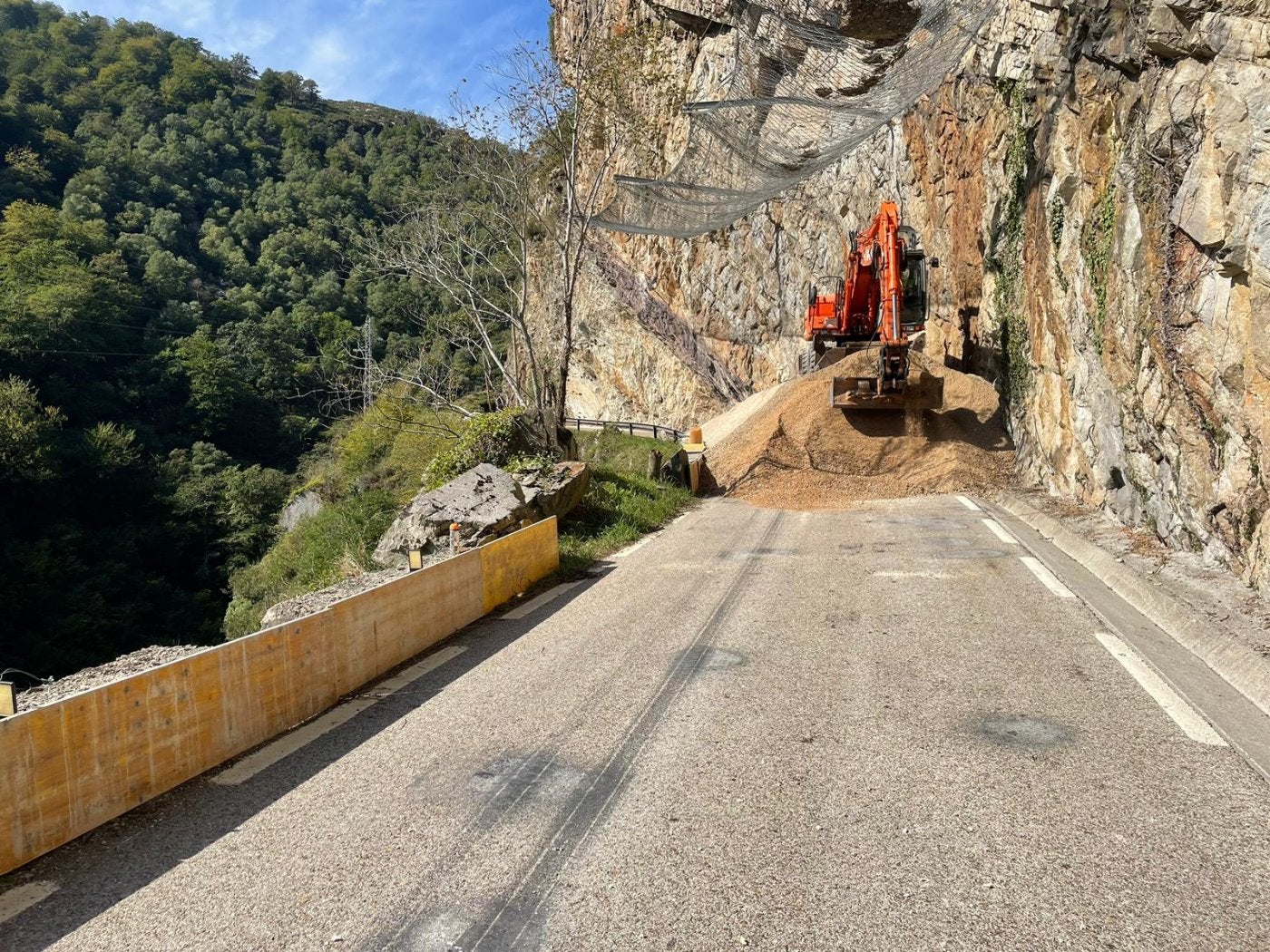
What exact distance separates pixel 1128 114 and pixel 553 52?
10.6m

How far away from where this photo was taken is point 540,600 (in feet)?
26.5

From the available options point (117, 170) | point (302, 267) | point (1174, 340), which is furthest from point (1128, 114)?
point (117, 170)

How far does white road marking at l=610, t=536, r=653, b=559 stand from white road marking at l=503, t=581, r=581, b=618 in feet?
5.14

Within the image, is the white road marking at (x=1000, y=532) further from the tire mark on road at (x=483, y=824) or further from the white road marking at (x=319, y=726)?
the white road marking at (x=319, y=726)

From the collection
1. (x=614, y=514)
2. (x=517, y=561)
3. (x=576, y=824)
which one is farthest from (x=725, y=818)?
(x=614, y=514)

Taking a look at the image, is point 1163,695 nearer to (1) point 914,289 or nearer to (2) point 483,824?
(2) point 483,824

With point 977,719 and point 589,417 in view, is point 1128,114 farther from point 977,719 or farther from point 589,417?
point 589,417

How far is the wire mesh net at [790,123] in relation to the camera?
53.1 ft

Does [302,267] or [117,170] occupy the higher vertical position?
[117,170]

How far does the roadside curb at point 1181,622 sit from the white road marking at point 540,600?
214 inches

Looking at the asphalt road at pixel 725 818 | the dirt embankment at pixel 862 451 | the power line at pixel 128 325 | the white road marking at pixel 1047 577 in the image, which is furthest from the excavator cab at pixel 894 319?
the power line at pixel 128 325

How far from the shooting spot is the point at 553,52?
14977 mm

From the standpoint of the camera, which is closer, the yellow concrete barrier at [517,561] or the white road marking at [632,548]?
the yellow concrete barrier at [517,561]

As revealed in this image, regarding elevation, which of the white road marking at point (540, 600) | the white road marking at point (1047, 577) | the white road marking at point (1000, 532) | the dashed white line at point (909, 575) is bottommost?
the white road marking at point (540, 600)
